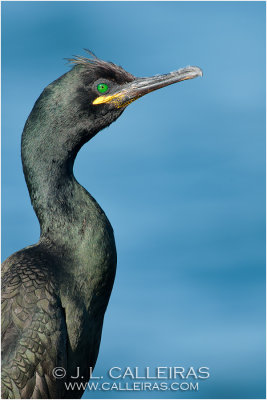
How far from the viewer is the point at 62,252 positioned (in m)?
6.67

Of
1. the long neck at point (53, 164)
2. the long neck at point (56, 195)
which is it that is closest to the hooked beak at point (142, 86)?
the long neck at point (53, 164)

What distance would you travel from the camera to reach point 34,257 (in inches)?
261

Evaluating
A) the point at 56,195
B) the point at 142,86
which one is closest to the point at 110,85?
the point at 142,86

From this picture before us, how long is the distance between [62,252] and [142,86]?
5.02ft

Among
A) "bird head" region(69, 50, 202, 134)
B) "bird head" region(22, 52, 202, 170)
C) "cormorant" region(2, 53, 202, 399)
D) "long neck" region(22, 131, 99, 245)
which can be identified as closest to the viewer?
"cormorant" region(2, 53, 202, 399)

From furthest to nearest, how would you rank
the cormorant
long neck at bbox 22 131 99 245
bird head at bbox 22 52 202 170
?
1. bird head at bbox 22 52 202 170
2. long neck at bbox 22 131 99 245
3. the cormorant

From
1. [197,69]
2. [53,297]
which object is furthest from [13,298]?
[197,69]

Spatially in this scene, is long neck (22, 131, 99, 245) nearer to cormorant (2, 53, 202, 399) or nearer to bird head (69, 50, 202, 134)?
cormorant (2, 53, 202, 399)

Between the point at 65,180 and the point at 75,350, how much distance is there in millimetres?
1293


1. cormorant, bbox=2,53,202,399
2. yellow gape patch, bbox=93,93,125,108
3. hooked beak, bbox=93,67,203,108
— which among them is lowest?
cormorant, bbox=2,53,202,399

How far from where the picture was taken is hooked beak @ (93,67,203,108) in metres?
7.06

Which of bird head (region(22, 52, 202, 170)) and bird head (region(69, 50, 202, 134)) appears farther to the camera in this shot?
bird head (region(69, 50, 202, 134))

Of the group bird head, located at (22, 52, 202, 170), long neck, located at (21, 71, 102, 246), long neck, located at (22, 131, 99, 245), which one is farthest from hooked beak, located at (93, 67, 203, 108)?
long neck, located at (22, 131, 99, 245)

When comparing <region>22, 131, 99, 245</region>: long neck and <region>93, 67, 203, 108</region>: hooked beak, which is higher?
<region>93, 67, 203, 108</region>: hooked beak
